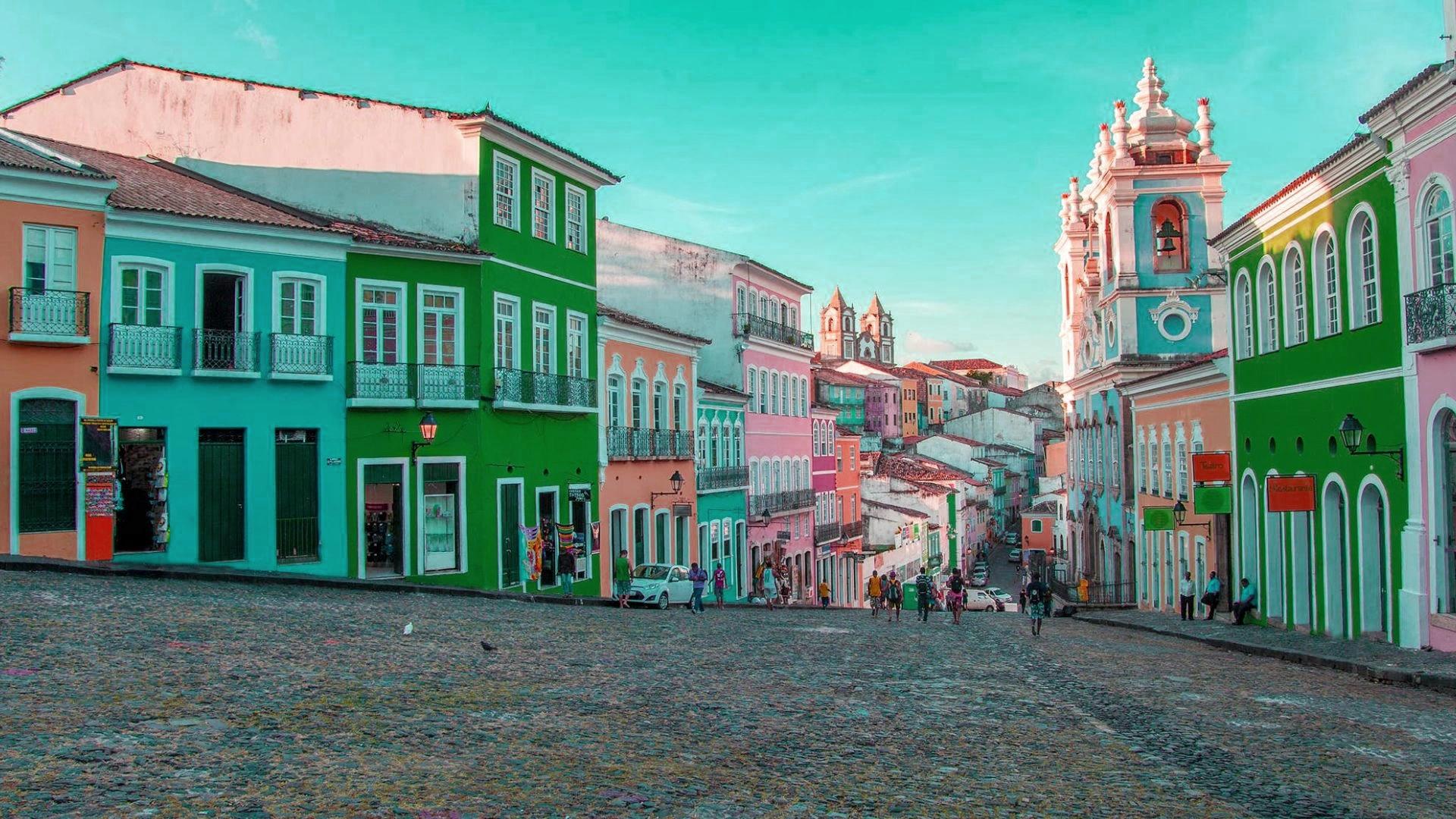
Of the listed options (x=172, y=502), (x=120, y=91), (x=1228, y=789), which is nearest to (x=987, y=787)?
(x=1228, y=789)

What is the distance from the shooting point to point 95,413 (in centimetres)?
1975

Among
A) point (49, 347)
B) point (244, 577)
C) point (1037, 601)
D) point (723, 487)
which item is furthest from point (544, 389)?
point (723, 487)

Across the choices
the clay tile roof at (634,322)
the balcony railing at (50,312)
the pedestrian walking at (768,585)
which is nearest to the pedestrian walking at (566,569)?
the clay tile roof at (634,322)

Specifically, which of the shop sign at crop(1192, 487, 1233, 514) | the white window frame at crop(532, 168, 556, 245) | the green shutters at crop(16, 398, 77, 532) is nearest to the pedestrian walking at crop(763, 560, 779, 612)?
the white window frame at crop(532, 168, 556, 245)

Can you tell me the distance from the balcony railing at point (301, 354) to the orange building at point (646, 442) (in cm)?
902

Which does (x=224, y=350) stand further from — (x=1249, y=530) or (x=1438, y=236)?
(x=1249, y=530)

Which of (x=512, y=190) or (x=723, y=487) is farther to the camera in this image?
(x=723, y=487)

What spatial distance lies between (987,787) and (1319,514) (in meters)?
17.0

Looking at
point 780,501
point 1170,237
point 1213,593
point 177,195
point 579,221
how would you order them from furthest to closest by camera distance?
point 780,501 → point 1170,237 → point 579,221 → point 1213,593 → point 177,195

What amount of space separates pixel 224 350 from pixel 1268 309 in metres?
20.8

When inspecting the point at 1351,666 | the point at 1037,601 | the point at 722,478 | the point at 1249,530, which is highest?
the point at 722,478

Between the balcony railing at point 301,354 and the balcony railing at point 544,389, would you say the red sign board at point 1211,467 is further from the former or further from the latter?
the balcony railing at point 301,354

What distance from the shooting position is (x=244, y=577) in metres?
19.0

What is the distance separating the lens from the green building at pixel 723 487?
38062 millimetres
